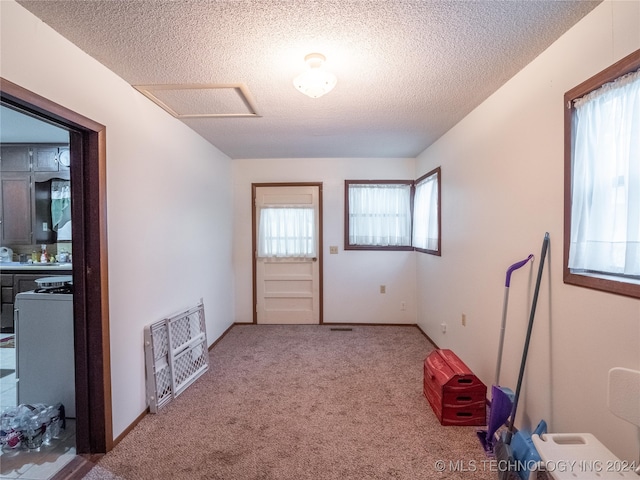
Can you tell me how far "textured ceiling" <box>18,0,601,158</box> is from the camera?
4.48ft

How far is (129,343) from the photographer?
2.02 meters

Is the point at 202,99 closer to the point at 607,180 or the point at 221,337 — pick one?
the point at 607,180

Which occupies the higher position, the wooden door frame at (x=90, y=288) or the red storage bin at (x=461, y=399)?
the wooden door frame at (x=90, y=288)

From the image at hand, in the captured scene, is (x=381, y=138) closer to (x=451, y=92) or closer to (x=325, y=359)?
(x=451, y=92)

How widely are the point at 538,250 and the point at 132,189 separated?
265cm

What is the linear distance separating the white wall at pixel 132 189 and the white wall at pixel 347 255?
107 cm

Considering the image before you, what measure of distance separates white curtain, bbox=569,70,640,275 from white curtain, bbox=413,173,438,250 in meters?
1.90

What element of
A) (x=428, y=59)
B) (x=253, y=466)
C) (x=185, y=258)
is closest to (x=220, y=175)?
(x=185, y=258)

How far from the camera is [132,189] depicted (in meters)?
2.05

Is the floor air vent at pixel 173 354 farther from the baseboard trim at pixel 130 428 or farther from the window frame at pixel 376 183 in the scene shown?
the window frame at pixel 376 183

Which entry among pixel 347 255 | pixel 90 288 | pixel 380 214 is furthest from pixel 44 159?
pixel 380 214

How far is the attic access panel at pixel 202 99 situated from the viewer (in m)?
2.09

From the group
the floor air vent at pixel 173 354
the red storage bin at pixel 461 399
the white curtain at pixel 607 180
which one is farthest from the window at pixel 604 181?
the floor air vent at pixel 173 354

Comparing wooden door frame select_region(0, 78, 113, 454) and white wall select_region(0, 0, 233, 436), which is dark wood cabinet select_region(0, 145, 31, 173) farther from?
wooden door frame select_region(0, 78, 113, 454)
